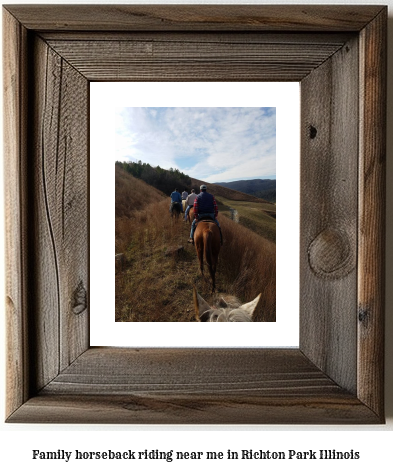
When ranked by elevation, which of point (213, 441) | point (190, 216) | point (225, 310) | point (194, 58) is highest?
point (194, 58)

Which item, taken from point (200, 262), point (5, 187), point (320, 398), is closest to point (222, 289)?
point (200, 262)

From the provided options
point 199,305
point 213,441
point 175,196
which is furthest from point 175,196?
point 213,441

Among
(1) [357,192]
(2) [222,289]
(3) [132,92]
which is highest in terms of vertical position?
(3) [132,92]

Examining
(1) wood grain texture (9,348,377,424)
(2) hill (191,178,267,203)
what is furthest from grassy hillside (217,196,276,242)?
(1) wood grain texture (9,348,377,424)

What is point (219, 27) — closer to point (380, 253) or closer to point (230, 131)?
point (230, 131)

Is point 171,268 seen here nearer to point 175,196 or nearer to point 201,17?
point 175,196

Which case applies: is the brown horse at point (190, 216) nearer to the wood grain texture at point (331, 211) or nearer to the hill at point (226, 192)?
the hill at point (226, 192)

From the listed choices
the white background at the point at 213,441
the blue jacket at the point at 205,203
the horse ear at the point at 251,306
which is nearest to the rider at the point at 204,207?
the blue jacket at the point at 205,203
